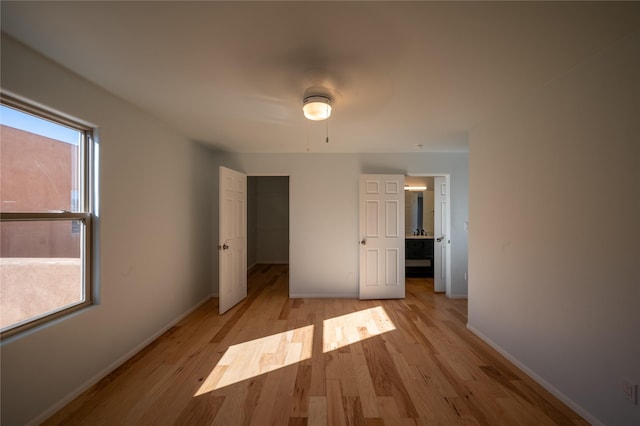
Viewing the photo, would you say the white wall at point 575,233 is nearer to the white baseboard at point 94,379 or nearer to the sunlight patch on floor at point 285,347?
the sunlight patch on floor at point 285,347

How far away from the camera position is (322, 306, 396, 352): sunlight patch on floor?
2896 millimetres

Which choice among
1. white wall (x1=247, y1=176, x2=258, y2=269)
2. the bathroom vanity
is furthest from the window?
the bathroom vanity

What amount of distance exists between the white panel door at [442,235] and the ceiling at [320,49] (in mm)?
1983

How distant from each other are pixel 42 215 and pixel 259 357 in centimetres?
203

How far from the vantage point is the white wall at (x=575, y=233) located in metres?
1.58

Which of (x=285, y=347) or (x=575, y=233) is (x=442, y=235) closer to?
(x=575, y=233)

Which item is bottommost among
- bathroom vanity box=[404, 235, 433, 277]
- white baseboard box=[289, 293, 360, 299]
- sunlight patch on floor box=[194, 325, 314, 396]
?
sunlight patch on floor box=[194, 325, 314, 396]

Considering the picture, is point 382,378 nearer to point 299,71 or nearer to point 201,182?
point 299,71

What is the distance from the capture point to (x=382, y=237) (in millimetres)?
4375

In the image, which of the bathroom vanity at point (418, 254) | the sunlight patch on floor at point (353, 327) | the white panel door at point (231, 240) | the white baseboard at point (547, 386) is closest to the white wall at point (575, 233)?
the white baseboard at point (547, 386)

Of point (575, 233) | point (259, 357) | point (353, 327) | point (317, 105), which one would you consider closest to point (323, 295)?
point (353, 327)

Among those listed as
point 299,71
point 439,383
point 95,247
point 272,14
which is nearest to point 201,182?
point 95,247

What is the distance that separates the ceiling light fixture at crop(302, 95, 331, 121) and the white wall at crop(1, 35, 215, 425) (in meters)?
1.69

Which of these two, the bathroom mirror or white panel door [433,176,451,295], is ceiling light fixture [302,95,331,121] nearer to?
white panel door [433,176,451,295]
